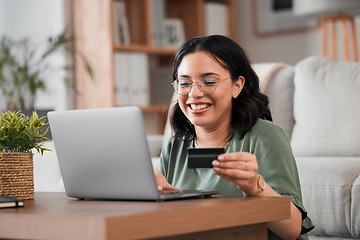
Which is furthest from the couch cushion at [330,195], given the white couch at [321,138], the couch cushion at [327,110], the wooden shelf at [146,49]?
the wooden shelf at [146,49]

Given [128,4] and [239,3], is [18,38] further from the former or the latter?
[239,3]

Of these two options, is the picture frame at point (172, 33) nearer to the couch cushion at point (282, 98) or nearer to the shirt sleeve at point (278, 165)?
the couch cushion at point (282, 98)

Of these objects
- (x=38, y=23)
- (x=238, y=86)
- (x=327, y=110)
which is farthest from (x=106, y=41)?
(x=238, y=86)

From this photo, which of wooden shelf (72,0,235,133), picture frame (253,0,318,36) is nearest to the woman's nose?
wooden shelf (72,0,235,133)

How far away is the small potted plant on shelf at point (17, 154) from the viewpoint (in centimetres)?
142

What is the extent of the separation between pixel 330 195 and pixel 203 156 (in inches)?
37.6

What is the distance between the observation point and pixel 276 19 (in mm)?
4566

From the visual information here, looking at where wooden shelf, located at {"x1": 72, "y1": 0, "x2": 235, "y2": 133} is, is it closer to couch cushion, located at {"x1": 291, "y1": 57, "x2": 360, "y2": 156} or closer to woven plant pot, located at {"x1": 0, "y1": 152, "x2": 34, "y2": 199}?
couch cushion, located at {"x1": 291, "y1": 57, "x2": 360, "y2": 156}

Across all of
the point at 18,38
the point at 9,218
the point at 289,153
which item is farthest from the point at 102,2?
the point at 9,218

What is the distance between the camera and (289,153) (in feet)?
4.77

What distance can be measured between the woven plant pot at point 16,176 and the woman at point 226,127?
0.30 metres

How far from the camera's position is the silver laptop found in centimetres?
114

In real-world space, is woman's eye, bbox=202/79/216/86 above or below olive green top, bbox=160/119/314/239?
above

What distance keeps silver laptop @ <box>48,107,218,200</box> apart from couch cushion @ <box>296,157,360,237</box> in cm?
87
